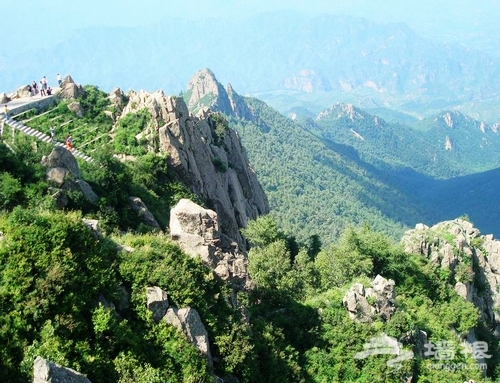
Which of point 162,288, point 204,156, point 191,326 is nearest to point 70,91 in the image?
point 204,156

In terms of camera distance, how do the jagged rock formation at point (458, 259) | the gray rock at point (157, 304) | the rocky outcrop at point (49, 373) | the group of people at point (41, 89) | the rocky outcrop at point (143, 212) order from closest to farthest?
the rocky outcrop at point (49, 373) → the gray rock at point (157, 304) → the rocky outcrop at point (143, 212) → the jagged rock formation at point (458, 259) → the group of people at point (41, 89)

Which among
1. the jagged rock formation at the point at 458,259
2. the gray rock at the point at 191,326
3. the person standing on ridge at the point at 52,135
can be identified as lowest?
the jagged rock formation at the point at 458,259

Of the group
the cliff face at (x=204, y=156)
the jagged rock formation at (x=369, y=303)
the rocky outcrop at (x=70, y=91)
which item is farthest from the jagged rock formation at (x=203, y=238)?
the rocky outcrop at (x=70, y=91)

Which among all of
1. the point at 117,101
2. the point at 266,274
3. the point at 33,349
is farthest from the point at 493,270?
the point at 33,349

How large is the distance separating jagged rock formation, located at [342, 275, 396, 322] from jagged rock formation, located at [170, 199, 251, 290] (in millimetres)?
5186

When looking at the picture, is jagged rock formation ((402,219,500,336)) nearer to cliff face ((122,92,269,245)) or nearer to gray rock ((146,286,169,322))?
cliff face ((122,92,269,245))

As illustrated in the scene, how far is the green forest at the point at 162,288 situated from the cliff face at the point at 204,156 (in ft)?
3.86

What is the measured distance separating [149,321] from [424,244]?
1085 inches

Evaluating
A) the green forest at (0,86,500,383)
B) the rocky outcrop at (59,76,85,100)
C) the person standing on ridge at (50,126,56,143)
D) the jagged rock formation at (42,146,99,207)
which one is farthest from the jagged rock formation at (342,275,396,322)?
the rocky outcrop at (59,76,85,100)

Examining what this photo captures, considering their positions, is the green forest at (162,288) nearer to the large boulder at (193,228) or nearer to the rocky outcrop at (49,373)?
the large boulder at (193,228)

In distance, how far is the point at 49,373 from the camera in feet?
39.6

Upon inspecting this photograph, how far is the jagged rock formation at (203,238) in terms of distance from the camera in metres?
20.7

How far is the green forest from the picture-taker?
49.0 feet

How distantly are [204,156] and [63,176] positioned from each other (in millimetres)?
18891
